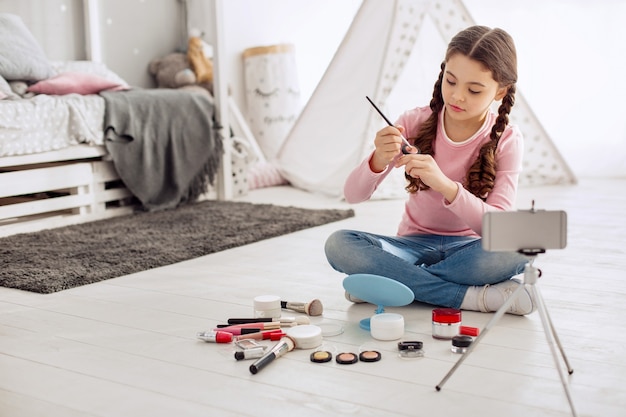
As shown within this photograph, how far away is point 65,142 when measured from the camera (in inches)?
105

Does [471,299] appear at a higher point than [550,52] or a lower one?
lower

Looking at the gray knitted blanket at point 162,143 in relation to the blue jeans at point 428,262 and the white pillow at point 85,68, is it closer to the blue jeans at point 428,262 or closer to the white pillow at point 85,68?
the white pillow at point 85,68

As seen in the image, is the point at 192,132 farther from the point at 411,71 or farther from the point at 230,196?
the point at 411,71

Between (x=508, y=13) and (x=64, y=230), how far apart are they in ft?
7.54

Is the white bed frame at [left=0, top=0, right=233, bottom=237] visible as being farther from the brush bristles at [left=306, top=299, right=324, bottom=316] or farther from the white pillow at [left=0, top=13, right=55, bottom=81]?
the brush bristles at [left=306, top=299, right=324, bottom=316]

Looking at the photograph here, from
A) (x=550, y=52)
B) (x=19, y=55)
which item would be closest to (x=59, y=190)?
(x=19, y=55)

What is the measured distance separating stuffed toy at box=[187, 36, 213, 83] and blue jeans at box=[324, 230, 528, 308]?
2411 mm

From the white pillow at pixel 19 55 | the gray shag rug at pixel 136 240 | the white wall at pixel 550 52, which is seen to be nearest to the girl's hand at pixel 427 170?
the gray shag rug at pixel 136 240

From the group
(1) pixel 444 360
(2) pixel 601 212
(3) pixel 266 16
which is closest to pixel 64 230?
(1) pixel 444 360

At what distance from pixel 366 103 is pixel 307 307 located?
185 centimetres

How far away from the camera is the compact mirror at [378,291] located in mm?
1490

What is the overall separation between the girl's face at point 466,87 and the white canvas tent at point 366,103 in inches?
64.9

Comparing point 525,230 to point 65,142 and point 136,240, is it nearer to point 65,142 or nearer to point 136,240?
point 136,240

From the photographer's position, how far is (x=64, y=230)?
8.45 feet
